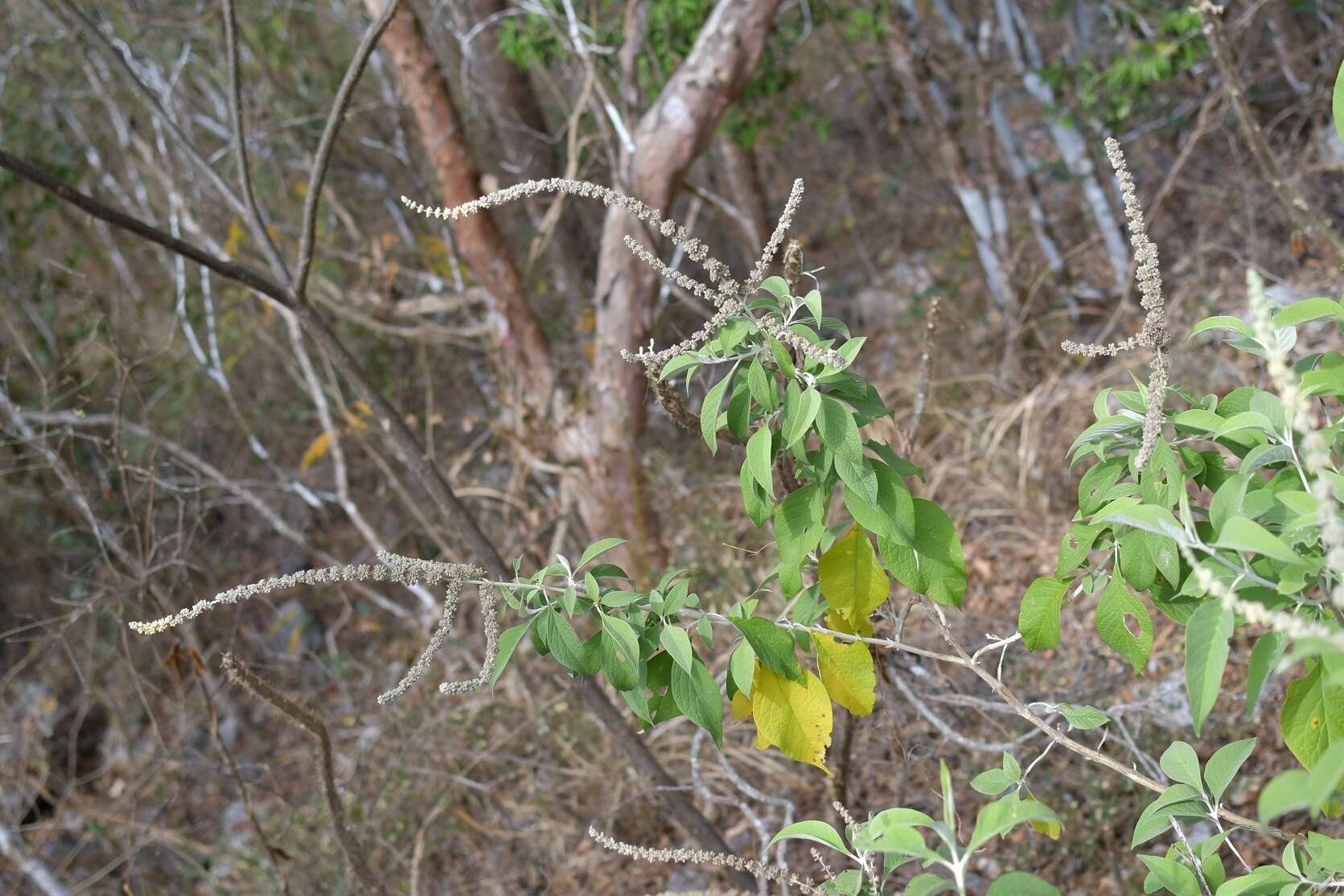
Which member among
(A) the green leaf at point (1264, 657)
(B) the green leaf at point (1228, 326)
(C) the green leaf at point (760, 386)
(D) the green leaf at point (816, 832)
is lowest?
(D) the green leaf at point (816, 832)

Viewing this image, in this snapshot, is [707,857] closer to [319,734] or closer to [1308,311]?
[1308,311]

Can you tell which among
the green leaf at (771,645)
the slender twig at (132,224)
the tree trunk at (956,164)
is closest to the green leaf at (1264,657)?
the green leaf at (771,645)

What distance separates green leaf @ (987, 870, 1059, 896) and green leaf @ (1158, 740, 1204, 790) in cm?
34

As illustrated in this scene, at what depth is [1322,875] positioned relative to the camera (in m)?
1.04

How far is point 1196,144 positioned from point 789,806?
18.8 ft

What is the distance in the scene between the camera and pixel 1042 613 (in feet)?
4.31

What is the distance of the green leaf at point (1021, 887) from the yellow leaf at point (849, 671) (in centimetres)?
59

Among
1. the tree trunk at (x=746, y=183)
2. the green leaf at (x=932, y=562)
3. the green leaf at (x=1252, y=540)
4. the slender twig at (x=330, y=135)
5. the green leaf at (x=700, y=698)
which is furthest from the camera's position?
the tree trunk at (x=746, y=183)

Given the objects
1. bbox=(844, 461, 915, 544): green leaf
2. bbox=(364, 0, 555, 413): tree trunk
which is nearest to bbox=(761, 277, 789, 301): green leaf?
bbox=(844, 461, 915, 544): green leaf

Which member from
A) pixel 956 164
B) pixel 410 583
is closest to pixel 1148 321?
pixel 410 583

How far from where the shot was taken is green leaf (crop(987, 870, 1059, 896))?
0.85 metres

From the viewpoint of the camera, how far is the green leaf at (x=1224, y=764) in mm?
1109

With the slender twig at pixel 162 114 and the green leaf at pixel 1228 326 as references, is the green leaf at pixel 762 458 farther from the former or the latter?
the slender twig at pixel 162 114

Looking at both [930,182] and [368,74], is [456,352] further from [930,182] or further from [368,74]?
[930,182]
